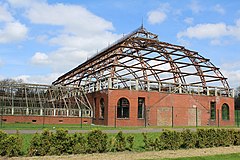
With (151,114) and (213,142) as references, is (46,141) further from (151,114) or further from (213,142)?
(151,114)

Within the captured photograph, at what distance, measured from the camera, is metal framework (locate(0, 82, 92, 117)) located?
A: 35.7 metres

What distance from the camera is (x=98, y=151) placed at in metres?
13.4

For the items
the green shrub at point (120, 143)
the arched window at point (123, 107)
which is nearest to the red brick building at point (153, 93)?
the arched window at point (123, 107)

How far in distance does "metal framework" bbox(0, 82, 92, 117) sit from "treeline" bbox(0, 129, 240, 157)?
21.0 meters

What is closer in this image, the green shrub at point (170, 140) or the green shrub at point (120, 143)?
the green shrub at point (120, 143)

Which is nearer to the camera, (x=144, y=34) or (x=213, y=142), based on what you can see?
(x=213, y=142)

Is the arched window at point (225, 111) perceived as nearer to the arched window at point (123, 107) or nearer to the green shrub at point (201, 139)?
the arched window at point (123, 107)

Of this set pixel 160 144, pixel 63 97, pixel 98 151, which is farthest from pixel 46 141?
pixel 63 97

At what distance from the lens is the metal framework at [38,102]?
3572 centimetres

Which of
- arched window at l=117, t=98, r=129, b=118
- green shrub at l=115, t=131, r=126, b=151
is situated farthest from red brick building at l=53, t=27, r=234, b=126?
green shrub at l=115, t=131, r=126, b=151

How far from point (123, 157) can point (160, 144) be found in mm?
3472

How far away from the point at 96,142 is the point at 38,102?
25.7m

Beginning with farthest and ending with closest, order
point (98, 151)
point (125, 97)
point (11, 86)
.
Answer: point (11, 86), point (125, 97), point (98, 151)

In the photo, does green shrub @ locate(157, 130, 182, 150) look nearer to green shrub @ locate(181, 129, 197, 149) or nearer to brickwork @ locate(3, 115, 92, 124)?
green shrub @ locate(181, 129, 197, 149)
